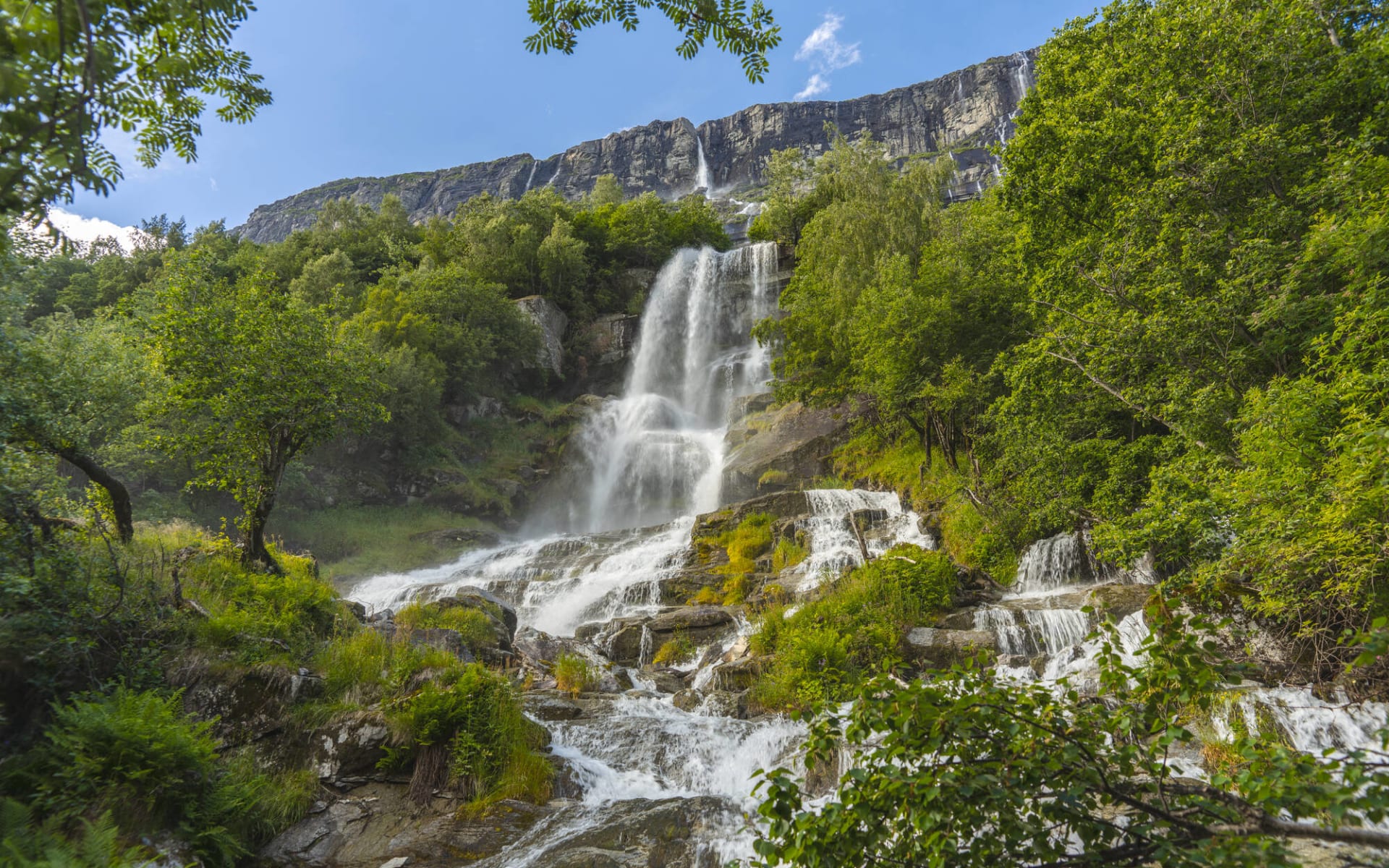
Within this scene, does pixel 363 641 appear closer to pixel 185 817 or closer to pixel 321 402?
pixel 185 817

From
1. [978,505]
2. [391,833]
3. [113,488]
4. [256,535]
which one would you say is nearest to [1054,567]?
[978,505]

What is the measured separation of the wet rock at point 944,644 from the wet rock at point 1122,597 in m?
1.63

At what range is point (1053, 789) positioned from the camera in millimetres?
2023

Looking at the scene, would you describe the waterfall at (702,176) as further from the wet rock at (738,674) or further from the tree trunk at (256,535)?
the wet rock at (738,674)

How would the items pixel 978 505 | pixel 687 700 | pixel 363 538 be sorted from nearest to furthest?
1. pixel 687 700
2. pixel 978 505
3. pixel 363 538

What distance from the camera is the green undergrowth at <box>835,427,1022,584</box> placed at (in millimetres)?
13344

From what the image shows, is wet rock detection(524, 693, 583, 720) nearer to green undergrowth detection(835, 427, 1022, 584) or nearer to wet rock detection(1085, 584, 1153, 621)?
wet rock detection(1085, 584, 1153, 621)

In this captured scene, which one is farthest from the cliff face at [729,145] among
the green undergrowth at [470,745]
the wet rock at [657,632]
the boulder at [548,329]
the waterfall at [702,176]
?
the green undergrowth at [470,745]

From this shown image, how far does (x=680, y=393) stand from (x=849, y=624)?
25118 mm

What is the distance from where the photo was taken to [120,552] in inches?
316

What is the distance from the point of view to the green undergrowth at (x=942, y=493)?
525 inches

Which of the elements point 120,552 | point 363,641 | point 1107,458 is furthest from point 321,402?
point 1107,458

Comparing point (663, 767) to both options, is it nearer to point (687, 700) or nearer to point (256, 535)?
point (687, 700)

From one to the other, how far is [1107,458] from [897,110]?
8952 cm
